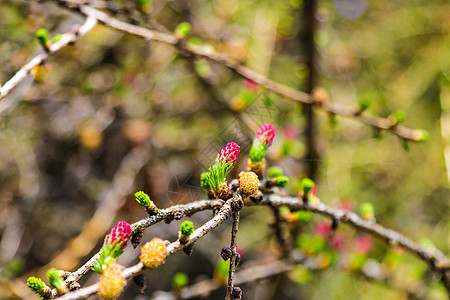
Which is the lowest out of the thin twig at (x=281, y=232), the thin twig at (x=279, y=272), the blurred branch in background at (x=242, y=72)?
the thin twig at (x=279, y=272)

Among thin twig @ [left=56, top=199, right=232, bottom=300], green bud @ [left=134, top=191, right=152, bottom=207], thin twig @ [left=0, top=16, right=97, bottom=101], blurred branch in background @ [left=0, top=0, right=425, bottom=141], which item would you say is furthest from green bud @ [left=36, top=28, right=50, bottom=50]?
thin twig @ [left=56, top=199, right=232, bottom=300]

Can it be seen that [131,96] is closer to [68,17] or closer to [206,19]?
[68,17]

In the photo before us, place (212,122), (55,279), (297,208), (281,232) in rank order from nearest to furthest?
(55,279), (297,208), (281,232), (212,122)

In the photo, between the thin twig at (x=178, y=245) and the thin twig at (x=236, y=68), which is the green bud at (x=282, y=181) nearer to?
the thin twig at (x=178, y=245)

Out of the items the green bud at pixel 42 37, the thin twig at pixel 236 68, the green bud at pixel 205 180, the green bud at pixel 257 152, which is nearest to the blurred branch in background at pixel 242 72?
the thin twig at pixel 236 68

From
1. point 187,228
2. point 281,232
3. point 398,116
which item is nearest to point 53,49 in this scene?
point 187,228

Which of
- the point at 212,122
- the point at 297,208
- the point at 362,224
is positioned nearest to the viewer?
the point at 297,208

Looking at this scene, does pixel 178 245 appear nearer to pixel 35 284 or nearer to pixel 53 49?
pixel 35 284

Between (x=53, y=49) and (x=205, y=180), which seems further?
(x=53, y=49)
